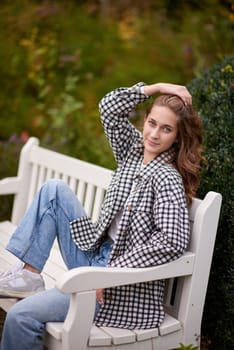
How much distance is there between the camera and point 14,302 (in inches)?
131

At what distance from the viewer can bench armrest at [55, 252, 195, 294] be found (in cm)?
287

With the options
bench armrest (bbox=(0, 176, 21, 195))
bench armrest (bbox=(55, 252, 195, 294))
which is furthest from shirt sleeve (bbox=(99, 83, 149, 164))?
bench armrest (bbox=(0, 176, 21, 195))

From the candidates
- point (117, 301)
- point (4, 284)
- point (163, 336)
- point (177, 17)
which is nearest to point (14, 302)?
point (4, 284)

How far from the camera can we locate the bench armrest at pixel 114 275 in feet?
9.43

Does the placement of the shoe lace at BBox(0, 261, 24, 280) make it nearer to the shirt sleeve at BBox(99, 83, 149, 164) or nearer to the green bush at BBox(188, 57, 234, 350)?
the shirt sleeve at BBox(99, 83, 149, 164)

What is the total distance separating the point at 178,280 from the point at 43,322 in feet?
2.55

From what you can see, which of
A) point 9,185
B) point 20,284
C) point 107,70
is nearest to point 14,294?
point 20,284

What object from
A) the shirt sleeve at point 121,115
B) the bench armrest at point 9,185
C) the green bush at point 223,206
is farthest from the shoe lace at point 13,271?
the bench armrest at point 9,185

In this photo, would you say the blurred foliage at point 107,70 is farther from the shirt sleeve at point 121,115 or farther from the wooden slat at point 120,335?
the wooden slat at point 120,335

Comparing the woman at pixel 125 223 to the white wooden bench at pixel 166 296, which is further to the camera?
the woman at pixel 125 223

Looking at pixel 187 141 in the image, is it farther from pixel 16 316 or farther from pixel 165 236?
pixel 16 316

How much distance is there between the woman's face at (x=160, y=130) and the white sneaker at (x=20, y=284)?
90cm

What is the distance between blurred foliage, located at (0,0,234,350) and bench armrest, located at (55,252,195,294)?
421mm

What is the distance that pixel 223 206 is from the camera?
139 inches
